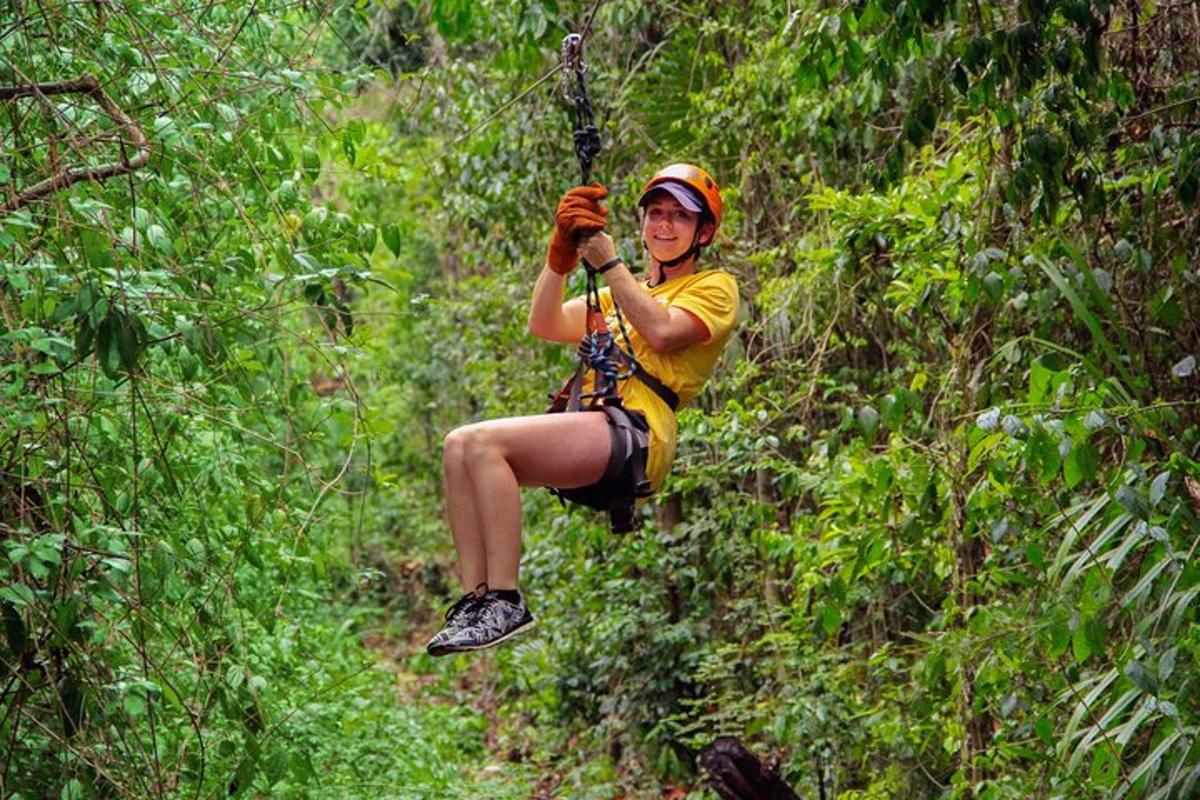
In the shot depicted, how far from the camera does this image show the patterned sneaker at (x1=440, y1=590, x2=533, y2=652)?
4.16 meters

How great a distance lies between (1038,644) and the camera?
563 cm

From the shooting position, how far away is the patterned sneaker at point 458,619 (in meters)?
4.16

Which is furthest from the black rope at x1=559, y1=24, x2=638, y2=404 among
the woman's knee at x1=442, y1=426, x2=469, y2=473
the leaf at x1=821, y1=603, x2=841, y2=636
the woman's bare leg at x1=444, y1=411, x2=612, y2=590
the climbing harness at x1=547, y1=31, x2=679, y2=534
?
the leaf at x1=821, y1=603, x2=841, y2=636

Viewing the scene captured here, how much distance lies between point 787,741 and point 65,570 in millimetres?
4267

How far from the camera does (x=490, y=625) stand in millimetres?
4234

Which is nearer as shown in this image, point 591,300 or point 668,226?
point 591,300

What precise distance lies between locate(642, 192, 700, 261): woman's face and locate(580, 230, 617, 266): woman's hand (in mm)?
437

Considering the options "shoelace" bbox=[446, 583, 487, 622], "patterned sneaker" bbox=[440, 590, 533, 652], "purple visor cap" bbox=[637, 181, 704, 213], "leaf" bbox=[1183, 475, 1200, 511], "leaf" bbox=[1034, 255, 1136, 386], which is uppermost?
"purple visor cap" bbox=[637, 181, 704, 213]

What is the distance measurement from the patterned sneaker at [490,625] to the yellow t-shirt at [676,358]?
1.62 feet

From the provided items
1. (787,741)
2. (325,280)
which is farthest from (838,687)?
(325,280)

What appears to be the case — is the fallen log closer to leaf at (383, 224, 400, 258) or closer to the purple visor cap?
leaf at (383, 224, 400, 258)

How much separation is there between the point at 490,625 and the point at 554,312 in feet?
3.17

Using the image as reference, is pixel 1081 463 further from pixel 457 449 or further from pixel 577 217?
pixel 457 449

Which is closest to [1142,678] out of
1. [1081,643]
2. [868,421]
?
[1081,643]
